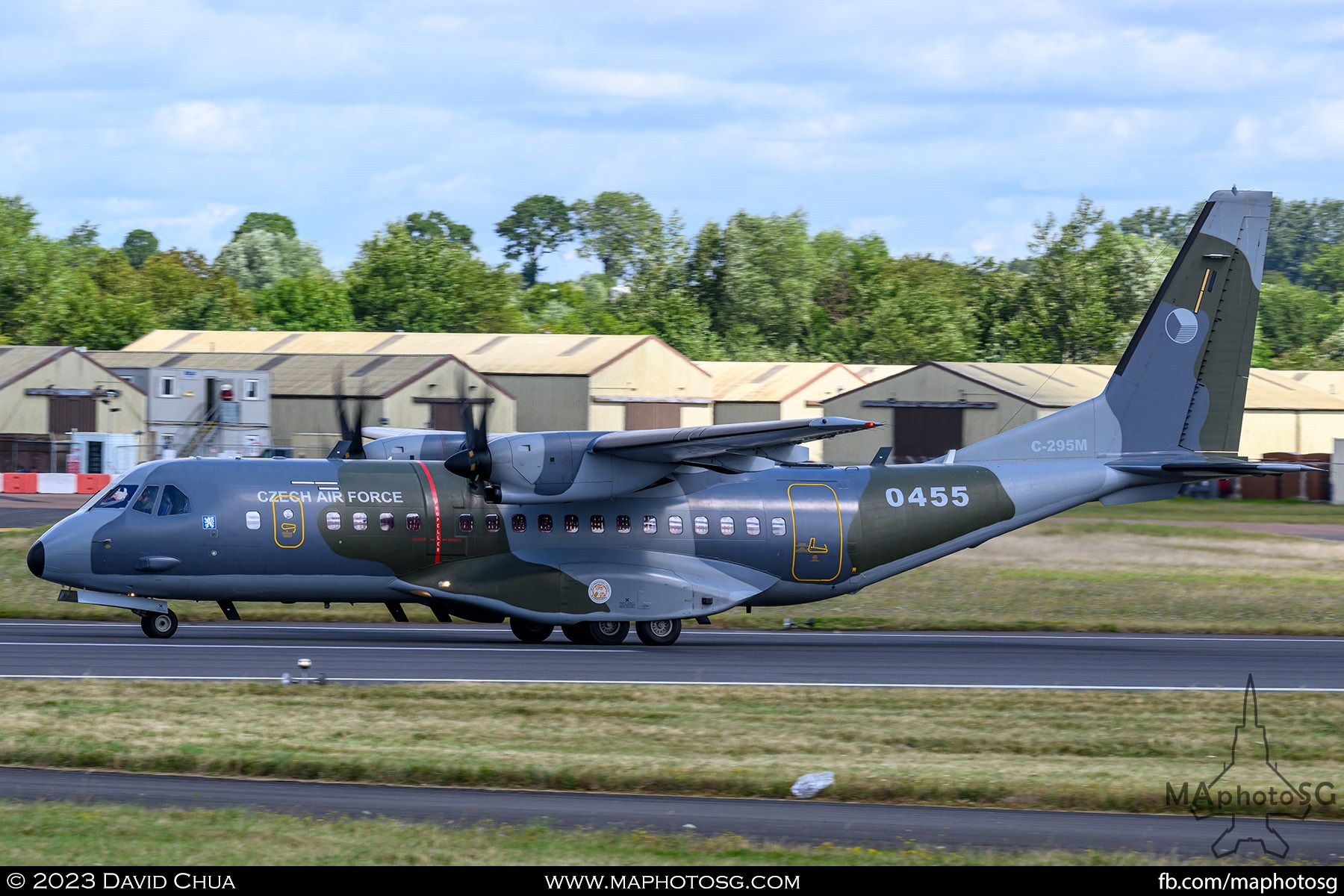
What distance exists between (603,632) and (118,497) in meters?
8.07

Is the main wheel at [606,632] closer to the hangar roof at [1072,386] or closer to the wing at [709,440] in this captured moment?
→ the wing at [709,440]

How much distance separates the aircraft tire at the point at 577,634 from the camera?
23578 millimetres

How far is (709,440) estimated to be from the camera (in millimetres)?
20984

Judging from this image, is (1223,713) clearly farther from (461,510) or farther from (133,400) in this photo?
(133,400)

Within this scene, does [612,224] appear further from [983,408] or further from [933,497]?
[933,497]

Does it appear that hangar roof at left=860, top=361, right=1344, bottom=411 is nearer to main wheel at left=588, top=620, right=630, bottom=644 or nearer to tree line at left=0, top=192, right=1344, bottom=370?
tree line at left=0, top=192, right=1344, bottom=370

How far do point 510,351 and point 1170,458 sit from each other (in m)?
47.1

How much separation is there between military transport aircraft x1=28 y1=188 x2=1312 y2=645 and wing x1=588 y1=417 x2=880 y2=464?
48 millimetres

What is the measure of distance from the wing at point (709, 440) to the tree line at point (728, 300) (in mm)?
71853

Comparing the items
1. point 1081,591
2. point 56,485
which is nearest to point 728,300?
point 56,485

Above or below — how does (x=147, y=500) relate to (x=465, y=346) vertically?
Result: below

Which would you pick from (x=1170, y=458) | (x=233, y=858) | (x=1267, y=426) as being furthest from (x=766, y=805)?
(x=1267, y=426)

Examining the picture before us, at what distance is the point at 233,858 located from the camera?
9.47 metres

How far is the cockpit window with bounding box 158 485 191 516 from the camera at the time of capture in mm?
22016
